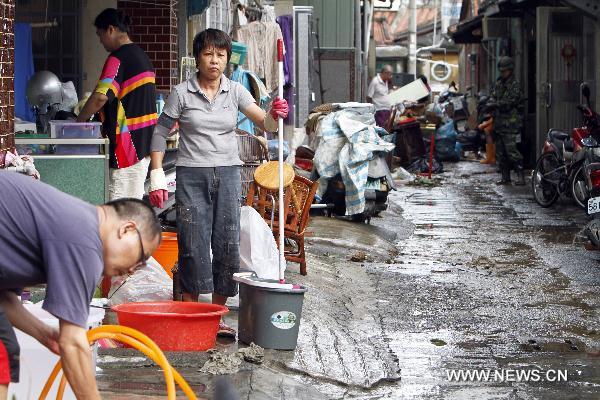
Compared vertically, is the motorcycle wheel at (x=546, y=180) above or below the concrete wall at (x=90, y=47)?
below

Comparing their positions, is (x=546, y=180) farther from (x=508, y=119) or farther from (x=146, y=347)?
(x=146, y=347)

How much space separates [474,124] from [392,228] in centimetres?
1699

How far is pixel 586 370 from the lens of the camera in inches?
309

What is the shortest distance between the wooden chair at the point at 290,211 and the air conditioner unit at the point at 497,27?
59.7 ft

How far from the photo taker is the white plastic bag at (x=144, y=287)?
26.7 ft

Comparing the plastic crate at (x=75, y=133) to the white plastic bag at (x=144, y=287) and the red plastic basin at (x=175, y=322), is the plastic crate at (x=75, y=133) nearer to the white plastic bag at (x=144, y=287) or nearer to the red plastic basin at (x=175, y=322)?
the white plastic bag at (x=144, y=287)

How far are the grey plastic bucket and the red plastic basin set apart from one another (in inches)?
15.2

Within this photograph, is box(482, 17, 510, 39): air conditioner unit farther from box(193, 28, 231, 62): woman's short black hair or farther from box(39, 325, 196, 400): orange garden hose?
box(39, 325, 196, 400): orange garden hose

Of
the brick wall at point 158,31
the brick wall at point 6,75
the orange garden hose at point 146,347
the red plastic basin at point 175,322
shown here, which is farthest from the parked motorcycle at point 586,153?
the orange garden hose at point 146,347

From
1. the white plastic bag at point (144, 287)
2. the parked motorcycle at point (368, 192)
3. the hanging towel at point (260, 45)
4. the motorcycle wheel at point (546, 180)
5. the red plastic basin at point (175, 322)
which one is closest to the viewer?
the red plastic basin at point (175, 322)

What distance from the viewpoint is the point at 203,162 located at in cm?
773

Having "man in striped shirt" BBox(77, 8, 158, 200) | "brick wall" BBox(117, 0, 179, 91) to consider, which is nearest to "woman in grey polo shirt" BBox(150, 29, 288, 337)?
"man in striped shirt" BBox(77, 8, 158, 200)

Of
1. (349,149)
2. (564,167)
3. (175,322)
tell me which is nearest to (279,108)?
(175,322)

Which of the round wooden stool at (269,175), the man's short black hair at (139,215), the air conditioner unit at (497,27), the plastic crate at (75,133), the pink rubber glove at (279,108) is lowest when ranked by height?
the round wooden stool at (269,175)
